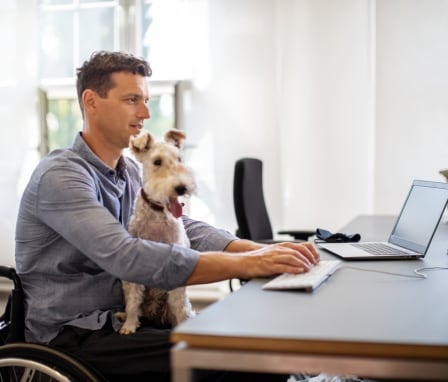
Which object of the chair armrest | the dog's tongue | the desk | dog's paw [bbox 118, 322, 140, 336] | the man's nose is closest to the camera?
the desk

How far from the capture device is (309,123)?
3500 millimetres

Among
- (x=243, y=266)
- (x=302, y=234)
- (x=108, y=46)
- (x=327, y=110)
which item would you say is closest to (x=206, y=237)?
(x=243, y=266)

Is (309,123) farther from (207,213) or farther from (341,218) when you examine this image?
(207,213)

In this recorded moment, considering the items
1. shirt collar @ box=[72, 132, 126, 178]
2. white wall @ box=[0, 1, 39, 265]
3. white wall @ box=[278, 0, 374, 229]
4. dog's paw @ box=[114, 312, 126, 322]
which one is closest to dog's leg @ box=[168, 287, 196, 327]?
dog's paw @ box=[114, 312, 126, 322]

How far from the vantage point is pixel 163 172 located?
1676 mm

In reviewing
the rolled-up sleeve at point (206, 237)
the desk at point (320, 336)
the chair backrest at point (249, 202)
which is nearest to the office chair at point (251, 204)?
the chair backrest at point (249, 202)

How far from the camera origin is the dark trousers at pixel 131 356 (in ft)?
4.77

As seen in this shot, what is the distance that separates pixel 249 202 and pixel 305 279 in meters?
1.59

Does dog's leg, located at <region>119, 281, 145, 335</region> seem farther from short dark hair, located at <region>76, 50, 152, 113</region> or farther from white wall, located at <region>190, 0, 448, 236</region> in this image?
white wall, located at <region>190, 0, 448, 236</region>

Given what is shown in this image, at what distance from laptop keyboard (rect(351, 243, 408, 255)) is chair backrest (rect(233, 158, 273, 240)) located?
0.89 m

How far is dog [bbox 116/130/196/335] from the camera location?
163 centimetres

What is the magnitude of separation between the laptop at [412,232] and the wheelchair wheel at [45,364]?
2.60ft

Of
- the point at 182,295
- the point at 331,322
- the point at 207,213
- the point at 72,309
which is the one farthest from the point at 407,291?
the point at 207,213

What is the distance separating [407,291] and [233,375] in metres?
0.50
